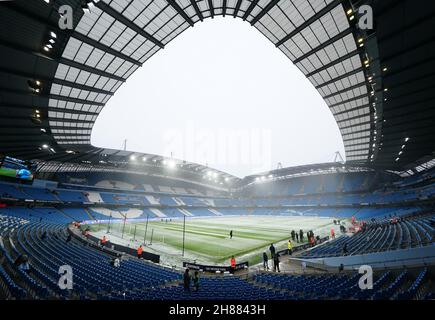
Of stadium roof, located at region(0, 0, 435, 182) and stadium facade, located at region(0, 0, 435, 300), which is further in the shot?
stadium roof, located at region(0, 0, 435, 182)

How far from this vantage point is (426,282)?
34.3 ft

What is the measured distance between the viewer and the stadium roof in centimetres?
1356

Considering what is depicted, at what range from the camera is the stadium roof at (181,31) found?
13.6 meters

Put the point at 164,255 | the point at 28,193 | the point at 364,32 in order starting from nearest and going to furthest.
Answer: the point at 364,32 → the point at 164,255 → the point at 28,193

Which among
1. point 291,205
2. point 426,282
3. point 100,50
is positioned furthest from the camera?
point 291,205

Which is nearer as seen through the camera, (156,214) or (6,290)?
(6,290)

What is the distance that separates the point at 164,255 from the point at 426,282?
21886 mm

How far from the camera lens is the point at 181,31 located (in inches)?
824

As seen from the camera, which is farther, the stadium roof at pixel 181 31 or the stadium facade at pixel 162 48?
the stadium roof at pixel 181 31

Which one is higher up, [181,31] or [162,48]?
[181,31]

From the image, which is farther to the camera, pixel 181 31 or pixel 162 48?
pixel 162 48

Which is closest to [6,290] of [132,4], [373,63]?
[132,4]
